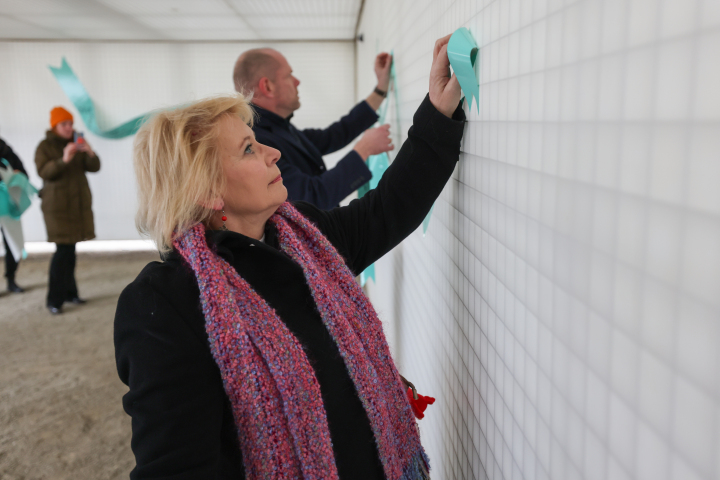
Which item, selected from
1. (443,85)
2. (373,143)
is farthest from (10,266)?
(443,85)

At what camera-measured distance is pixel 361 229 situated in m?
1.23

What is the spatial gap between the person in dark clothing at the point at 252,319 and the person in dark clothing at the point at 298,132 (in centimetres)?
60

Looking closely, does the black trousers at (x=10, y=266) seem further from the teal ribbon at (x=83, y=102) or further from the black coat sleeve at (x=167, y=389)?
the black coat sleeve at (x=167, y=389)

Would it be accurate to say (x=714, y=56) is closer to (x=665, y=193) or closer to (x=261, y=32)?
(x=665, y=193)

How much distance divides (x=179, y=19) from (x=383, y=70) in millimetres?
3405

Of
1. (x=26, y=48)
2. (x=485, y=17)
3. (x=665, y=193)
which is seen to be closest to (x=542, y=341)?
(x=665, y=193)

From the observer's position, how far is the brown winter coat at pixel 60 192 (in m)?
3.89

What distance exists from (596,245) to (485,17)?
458 mm

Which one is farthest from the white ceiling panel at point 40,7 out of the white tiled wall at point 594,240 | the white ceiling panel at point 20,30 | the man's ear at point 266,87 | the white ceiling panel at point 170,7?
the white tiled wall at point 594,240

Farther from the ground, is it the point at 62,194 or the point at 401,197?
the point at 401,197

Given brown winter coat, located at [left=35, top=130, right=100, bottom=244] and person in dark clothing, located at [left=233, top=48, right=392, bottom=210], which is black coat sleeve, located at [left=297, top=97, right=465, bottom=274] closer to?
person in dark clothing, located at [left=233, top=48, right=392, bottom=210]

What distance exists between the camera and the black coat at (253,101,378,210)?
5.84ft

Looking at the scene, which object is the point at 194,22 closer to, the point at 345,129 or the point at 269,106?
the point at 345,129

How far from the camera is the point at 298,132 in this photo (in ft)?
7.61
